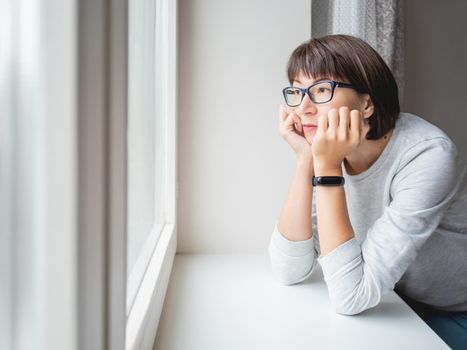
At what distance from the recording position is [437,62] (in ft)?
8.04

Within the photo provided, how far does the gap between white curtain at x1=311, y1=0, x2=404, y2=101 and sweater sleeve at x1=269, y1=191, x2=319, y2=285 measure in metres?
0.88

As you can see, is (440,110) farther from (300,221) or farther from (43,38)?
(43,38)

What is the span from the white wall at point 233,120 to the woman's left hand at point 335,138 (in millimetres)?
469

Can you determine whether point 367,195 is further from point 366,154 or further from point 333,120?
point 333,120

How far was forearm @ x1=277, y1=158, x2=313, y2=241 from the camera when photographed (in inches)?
41.1

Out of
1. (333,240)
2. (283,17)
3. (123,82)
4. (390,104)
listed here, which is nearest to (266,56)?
(283,17)

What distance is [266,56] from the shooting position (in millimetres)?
1407

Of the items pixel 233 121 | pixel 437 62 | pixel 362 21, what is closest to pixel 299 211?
pixel 233 121

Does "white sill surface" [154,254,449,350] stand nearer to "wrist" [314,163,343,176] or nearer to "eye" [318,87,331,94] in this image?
"wrist" [314,163,343,176]

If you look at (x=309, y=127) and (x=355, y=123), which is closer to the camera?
(x=355, y=123)

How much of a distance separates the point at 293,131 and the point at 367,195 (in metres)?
0.26

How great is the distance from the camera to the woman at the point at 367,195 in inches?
34.4

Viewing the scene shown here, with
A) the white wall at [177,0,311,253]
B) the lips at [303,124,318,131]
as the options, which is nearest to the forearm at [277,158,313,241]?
the lips at [303,124,318,131]

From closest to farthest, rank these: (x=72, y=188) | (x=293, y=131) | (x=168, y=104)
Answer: (x=72, y=188) → (x=293, y=131) → (x=168, y=104)
